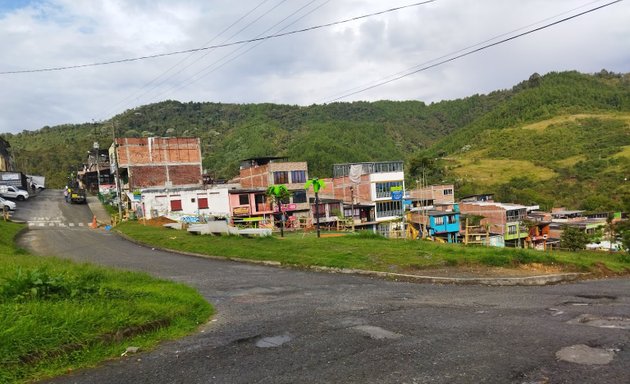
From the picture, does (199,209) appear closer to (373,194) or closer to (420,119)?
(373,194)

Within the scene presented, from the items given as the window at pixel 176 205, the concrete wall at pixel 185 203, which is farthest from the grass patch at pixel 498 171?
the window at pixel 176 205

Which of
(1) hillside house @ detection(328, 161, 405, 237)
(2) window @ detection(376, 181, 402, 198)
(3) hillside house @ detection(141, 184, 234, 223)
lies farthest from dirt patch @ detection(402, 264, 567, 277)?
(2) window @ detection(376, 181, 402, 198)

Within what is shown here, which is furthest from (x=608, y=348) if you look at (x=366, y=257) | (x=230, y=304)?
(x=366, y=257)

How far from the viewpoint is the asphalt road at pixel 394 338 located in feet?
18.1

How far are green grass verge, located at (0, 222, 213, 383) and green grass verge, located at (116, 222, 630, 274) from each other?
25.6 feet

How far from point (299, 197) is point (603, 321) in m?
43.8

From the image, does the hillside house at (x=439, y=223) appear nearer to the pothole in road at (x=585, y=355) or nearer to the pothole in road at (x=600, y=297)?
the pothole in road at (x=600, y=297)

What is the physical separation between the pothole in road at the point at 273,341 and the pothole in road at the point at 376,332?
49.7 inches

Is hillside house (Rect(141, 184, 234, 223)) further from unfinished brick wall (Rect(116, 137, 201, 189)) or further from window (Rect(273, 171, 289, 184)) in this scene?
unfinished brick wall (Rect(116, 137, 201, 189))

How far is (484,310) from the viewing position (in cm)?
909

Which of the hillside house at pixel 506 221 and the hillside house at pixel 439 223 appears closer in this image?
the hillside house at pixel 439 223

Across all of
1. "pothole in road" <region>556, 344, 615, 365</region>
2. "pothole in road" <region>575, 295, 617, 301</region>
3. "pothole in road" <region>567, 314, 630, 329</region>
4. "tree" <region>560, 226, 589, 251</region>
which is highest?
"pothole in road" <region>556, 344, 615, 365</region>

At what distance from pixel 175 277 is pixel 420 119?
564 ft

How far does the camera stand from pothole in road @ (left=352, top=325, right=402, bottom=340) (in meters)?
7.00
